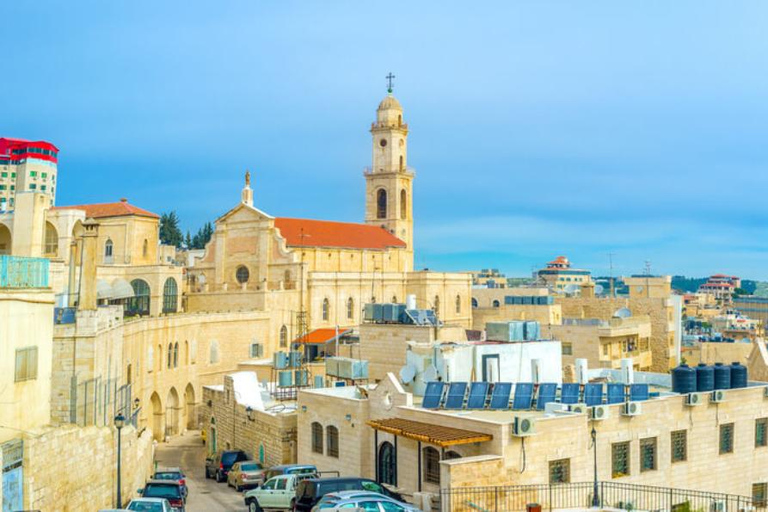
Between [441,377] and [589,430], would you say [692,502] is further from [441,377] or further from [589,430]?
[441,377]

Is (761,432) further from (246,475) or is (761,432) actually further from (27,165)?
(27,165)

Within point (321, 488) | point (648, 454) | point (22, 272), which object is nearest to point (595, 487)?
point (648, 454)

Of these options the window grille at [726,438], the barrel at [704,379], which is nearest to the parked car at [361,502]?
the window grille at [726,438]

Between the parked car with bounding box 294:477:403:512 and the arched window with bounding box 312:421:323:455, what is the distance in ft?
23.6

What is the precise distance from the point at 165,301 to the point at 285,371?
27.8 meters

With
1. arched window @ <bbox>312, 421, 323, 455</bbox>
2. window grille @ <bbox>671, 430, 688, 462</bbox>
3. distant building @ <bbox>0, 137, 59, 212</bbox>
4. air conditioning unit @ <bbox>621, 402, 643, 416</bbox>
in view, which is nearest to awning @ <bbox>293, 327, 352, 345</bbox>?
arched window @ <bbox>312, 421, 323, 455</bbox>

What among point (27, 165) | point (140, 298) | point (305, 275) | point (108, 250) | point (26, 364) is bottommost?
point (26, 364)

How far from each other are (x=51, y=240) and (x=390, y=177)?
160ft

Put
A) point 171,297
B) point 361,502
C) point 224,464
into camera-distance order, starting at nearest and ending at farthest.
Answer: point 361,502
point 224,464
point 171,297

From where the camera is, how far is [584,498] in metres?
22.1

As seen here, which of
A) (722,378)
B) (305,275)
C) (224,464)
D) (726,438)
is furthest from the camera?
(305,275)

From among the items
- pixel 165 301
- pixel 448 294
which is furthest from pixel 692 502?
pixel 448 294

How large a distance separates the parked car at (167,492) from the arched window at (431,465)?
272 inches

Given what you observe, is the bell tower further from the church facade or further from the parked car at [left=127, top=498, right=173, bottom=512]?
the parked car at [left=127, top=498, right=173, bottom=512]
